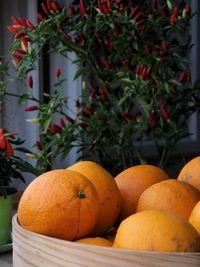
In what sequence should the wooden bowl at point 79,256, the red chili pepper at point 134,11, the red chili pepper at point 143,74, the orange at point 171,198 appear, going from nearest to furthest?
the wooden bowl at point 79,256 < the orange at point 171,198 < the red chili pepper at point 143,74 < the red chili pepper at point 134,11

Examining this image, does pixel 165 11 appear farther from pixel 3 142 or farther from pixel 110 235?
pixel 110 235

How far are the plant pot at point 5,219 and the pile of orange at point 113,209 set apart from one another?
34 cm

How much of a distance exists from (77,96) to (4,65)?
1.60ft

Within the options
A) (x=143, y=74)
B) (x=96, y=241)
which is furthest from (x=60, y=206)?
(x=143, y=74)

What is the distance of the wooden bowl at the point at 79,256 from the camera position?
505 millimetres

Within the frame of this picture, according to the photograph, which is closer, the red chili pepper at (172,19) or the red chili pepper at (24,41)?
the red chili pepper at (24,41)

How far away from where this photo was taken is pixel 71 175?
2.08 ft

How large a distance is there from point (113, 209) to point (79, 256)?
0.15 metres

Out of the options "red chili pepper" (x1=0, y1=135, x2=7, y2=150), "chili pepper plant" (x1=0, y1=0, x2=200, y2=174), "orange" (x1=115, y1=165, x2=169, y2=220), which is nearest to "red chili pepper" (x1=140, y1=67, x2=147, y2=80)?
"chili pepper plant" (x1=0, y1=0, x2=200, y2=174)

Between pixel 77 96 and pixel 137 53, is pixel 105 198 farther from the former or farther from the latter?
pixel 77 96

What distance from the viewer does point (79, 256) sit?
53cm

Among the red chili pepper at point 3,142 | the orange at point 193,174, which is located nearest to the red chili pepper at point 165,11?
the red chili pepper at point 3,142

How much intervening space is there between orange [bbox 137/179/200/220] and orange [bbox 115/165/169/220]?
0.18ft

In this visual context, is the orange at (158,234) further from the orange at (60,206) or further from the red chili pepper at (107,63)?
the red chili pepper at (107,63)
